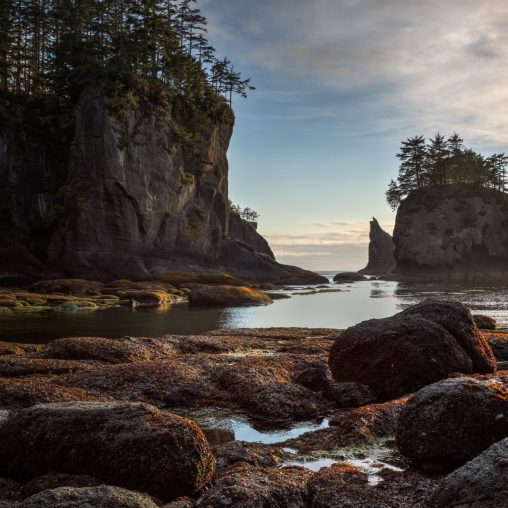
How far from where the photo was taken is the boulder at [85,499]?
5.32 metres

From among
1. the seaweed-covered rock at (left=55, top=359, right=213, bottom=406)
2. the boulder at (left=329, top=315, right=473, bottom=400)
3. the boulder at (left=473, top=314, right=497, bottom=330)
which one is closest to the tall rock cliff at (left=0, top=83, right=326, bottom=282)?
the boulder at (left=473, top=314, right=497, bottom=330)

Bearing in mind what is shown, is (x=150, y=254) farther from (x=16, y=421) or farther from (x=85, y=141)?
(x=16, y=421)

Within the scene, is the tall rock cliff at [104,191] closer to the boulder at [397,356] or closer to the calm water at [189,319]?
the calm water at [189,319]

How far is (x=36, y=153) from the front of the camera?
2980 inches

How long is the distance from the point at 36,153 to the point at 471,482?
79.2 m

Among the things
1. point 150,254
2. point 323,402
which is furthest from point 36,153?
point 323,402

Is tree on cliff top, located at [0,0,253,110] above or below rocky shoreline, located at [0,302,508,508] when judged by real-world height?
above

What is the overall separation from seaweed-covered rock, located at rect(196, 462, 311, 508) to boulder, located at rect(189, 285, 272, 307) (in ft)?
139

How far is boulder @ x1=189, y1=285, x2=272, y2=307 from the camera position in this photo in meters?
49.8

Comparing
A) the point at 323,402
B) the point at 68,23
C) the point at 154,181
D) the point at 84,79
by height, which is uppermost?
the point at 68,23

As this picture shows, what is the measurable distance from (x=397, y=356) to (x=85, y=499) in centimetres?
973

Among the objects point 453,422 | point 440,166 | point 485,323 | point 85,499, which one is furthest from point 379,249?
point 85,499

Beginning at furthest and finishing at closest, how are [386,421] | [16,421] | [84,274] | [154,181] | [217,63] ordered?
1. [217,63]
2. [154,181]
3. [84,274]
4. [386,421]
5. [16,421]

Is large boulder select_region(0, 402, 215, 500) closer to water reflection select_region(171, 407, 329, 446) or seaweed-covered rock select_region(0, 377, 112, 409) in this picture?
water reflection select_region(171, 407, 329, 446)
